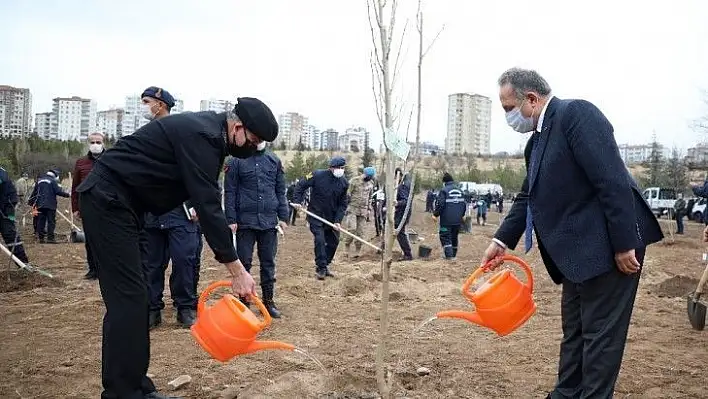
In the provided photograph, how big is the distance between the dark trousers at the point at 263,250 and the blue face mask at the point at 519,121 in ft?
9.45

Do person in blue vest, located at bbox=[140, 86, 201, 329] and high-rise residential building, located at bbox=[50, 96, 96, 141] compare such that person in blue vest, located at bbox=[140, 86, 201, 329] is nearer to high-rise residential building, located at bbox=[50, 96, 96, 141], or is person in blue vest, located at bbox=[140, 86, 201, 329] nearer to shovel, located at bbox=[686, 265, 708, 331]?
shovel, located at bbox=[686, 265, 708, 331]

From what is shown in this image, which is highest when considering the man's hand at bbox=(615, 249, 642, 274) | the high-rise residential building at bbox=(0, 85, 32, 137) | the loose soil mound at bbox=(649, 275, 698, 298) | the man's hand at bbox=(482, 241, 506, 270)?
the high-rise residential building at bbox=(0, 85, 32, 137)

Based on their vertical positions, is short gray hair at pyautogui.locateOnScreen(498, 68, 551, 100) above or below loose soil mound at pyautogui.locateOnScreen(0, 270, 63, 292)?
above

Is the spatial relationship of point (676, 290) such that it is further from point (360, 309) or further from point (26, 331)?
point (26, 331)

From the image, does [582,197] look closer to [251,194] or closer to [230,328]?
[230,328]

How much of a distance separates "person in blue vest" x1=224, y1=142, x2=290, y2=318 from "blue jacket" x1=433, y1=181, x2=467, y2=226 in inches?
208

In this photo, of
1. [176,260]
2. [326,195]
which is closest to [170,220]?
[176,260]

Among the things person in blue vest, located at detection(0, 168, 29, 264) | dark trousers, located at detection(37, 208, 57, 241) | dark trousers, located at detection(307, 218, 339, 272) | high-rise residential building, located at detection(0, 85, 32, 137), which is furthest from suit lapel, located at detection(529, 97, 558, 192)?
high-rise residential building, located at detection(0, 85, 32, 137)

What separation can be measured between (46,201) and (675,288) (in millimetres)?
11104

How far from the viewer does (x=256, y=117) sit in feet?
8.77

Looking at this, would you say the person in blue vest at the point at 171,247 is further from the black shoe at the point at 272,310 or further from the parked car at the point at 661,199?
the parked car at the point at 661,199

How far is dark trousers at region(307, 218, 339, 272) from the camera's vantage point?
7691mm

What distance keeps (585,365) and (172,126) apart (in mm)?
2225

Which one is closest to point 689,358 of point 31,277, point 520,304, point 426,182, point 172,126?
point 520,304
